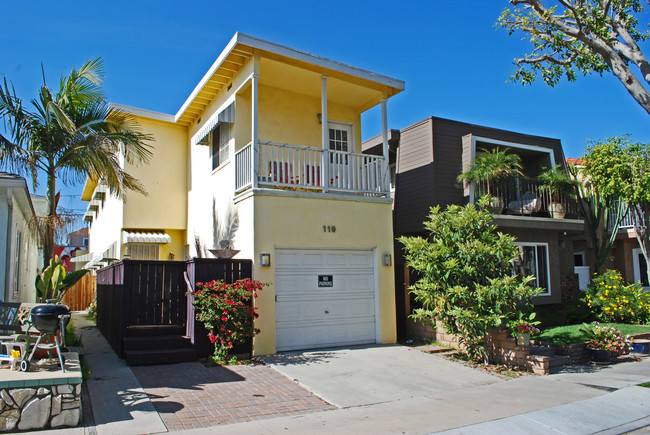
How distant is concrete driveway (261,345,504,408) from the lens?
7859 mm

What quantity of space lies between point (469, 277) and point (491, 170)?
4.60 metres

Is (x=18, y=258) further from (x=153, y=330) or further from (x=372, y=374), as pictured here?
(x=372, y=374)

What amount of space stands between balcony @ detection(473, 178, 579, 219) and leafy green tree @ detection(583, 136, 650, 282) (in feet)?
3.54

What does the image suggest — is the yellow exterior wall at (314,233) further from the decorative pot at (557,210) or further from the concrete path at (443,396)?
the decorative pot at (557,210)

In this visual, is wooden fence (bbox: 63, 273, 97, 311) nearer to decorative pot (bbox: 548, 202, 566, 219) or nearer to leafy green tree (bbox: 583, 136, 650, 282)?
decorative pot (bbox: 548, 202, 566, 219)

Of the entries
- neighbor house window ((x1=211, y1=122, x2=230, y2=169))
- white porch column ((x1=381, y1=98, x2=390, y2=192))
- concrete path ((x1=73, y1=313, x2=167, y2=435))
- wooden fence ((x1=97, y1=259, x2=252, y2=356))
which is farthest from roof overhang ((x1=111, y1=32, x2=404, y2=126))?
concrete path ((x1=73, y1=313, x2=167, y2=435))

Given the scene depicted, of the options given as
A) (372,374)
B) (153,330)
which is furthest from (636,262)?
(153,330)

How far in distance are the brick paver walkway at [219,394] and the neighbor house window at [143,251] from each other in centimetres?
775

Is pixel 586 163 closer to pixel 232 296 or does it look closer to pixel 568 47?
pixel 568 47

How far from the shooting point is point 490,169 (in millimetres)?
13656

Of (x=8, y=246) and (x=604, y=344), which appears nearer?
(x=8, y=246)

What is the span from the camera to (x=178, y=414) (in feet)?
21.0

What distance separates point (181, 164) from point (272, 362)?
925cm

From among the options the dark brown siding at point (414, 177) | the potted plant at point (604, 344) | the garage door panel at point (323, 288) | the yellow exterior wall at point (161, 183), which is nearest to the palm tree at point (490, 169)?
the dark brown siding at point (414, 177)
